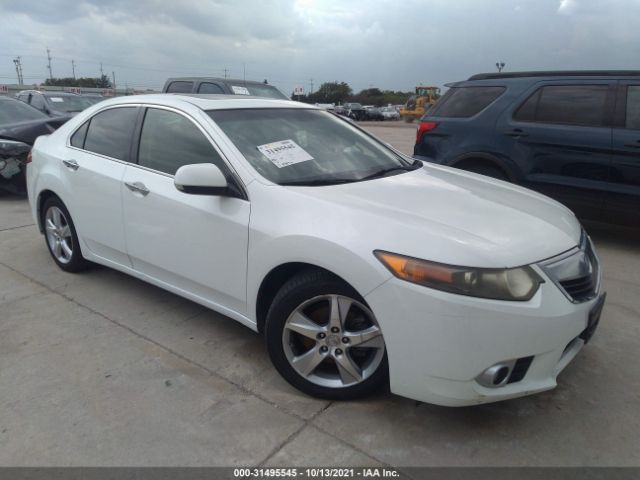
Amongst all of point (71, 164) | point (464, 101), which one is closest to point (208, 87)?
point (464, 101)

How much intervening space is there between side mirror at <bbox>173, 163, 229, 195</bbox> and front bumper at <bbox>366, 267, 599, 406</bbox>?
1042mm

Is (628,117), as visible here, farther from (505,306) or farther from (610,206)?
(505,306)

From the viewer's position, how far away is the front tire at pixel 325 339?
243 cm

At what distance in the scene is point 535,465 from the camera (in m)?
2.20

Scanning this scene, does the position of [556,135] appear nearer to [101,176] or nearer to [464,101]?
[464,101]

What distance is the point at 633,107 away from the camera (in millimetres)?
4906

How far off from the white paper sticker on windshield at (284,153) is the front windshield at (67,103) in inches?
414

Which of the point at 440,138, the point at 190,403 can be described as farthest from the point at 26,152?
the point at 190,403

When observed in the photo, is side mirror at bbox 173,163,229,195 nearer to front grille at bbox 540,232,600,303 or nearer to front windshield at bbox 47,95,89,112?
front grille at bbox 540,232,600,303

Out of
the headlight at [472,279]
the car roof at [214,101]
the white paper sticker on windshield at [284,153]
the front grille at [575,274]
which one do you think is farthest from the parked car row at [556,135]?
the headlight at [472,279]

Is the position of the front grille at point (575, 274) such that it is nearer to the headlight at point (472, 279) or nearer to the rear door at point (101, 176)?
the headlight at point (472, 279)

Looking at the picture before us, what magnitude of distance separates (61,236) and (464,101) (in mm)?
4394

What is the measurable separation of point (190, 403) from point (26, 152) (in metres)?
6.12

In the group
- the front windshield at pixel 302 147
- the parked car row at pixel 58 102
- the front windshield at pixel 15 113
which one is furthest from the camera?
the parked car row at pixel 58 102
